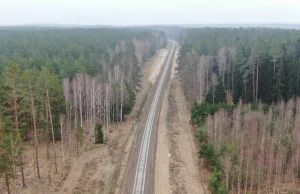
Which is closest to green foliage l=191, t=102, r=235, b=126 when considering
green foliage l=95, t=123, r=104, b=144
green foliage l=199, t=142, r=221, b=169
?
green foliage l=199, t=142, r=221, b=169

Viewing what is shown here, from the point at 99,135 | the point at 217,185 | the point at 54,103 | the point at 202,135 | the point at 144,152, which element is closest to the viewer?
the point at 217,185

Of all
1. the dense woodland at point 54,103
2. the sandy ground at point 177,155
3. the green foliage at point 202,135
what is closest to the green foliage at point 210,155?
the sandy ground at point 177,155

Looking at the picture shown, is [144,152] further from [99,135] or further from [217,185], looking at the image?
[217,185]

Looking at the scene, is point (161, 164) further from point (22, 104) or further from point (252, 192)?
point (22, 104)

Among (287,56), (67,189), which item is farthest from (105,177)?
(287,56)

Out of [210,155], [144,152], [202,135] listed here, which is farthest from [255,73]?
[144,152]

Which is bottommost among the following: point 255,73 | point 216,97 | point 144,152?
point 144,152

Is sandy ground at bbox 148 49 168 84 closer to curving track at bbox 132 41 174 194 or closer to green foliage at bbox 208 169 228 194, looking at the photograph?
curving track at bbox 132 41 174 194
